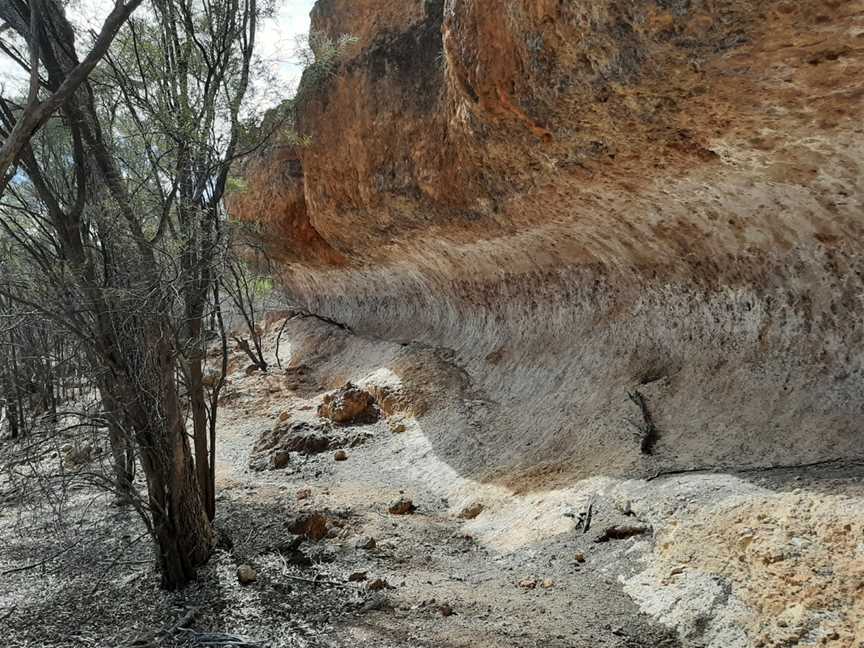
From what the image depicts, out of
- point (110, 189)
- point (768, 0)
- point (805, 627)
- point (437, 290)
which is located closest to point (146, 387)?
point (110, 189)

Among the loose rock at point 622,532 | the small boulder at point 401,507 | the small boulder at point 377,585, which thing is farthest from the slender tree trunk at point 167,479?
the loose rock at point 622,532

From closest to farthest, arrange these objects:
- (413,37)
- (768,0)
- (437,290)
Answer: (768,0) → (413,37) → (437,290)

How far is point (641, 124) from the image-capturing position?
5355mm

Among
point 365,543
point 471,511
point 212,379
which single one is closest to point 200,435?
point 365,543

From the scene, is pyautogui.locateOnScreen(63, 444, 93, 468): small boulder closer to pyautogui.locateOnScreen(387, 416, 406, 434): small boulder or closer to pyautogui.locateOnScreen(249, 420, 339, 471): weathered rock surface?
pyautogui.locateOnScreen(249, 420, 339, 471): weathered rock surface

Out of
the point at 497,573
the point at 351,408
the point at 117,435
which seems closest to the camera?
the point at 497,573

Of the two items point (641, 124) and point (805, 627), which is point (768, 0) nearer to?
A: point (641, 124)

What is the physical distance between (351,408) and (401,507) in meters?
3.92

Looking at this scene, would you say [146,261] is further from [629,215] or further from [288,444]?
[288,444]

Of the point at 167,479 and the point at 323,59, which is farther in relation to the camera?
the point at 323,59

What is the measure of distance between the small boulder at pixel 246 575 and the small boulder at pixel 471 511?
236cm

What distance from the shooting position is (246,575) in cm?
490

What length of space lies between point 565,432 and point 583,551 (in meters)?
2.55

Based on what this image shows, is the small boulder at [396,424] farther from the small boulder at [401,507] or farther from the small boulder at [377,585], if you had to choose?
the small boulder at [377,585]
